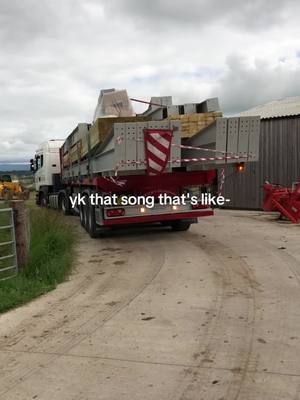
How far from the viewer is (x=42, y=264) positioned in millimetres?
7934

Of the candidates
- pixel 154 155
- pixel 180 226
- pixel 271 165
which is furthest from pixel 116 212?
pixel 271 165

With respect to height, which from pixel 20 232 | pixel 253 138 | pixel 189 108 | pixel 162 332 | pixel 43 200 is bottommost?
pixel 162 332

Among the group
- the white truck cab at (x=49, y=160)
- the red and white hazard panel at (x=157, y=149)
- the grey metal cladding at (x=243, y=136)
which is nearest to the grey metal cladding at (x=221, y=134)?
the grey metal cladding at (x=243, y=136)

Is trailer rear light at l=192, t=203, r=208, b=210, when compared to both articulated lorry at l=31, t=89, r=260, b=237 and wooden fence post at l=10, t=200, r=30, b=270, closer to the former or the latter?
articulated lorry at l=31, t=89, r=260, b=237

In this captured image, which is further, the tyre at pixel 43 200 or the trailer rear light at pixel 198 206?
the tyre at pixel 43 200

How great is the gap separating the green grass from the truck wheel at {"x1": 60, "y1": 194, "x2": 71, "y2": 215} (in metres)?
7.00

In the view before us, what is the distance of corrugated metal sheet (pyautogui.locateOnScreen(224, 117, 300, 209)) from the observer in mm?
18047

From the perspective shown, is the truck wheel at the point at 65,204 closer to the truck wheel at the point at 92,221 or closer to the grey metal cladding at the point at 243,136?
the truck wheel at the point at 92,221

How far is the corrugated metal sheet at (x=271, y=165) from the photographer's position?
59.2ft

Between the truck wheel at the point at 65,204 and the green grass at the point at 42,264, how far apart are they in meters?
7.00

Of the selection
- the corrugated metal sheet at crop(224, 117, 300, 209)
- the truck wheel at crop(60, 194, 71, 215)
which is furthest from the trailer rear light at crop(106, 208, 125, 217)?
the truck wheel at crop(60, 194, 71, 215)

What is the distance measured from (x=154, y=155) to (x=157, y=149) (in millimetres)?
137

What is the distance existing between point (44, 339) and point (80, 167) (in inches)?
371

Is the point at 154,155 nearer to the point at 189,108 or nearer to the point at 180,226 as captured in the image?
the point at 189,108
